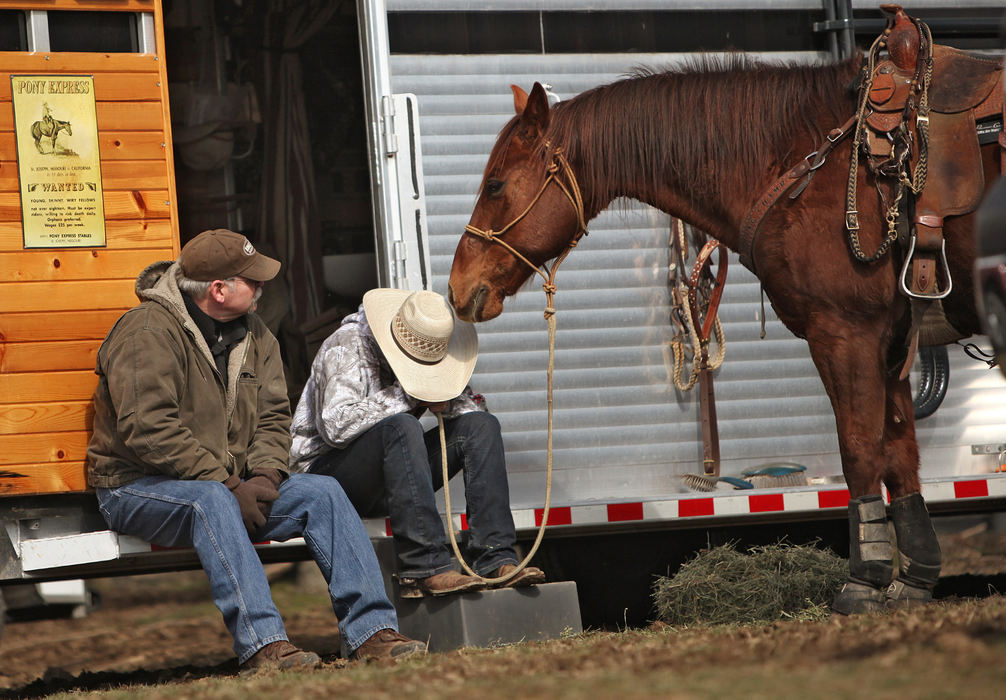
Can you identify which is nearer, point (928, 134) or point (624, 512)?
point (928, 134)

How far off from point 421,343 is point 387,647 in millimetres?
1037

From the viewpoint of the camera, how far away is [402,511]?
3.84 meters

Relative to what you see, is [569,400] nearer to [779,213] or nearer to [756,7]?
[779,213]

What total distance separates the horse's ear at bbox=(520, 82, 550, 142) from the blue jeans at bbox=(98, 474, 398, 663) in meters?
1.39

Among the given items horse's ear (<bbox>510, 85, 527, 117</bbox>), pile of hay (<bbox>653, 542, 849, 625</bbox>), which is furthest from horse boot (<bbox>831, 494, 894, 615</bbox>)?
horse's ear (<bbox>510, 85, 527, 117</bbox>)

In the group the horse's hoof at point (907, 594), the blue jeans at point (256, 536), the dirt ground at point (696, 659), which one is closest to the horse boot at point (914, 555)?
the horse's hoof at point (907, 594)

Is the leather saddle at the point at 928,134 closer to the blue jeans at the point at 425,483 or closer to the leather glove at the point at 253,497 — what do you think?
the blue jeans at the point at 425,483

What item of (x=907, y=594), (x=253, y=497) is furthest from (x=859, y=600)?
(x=253, y=497)

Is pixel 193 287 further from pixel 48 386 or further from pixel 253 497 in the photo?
pixel 253 497

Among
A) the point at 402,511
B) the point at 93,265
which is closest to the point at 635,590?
the point at 402,511

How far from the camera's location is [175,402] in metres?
3.74

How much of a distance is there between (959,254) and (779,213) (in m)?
0.58

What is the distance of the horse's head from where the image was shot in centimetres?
394

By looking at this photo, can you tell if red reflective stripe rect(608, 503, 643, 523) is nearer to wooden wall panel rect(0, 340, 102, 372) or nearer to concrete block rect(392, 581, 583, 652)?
concrete block rect(392, 581, 583, 652)
